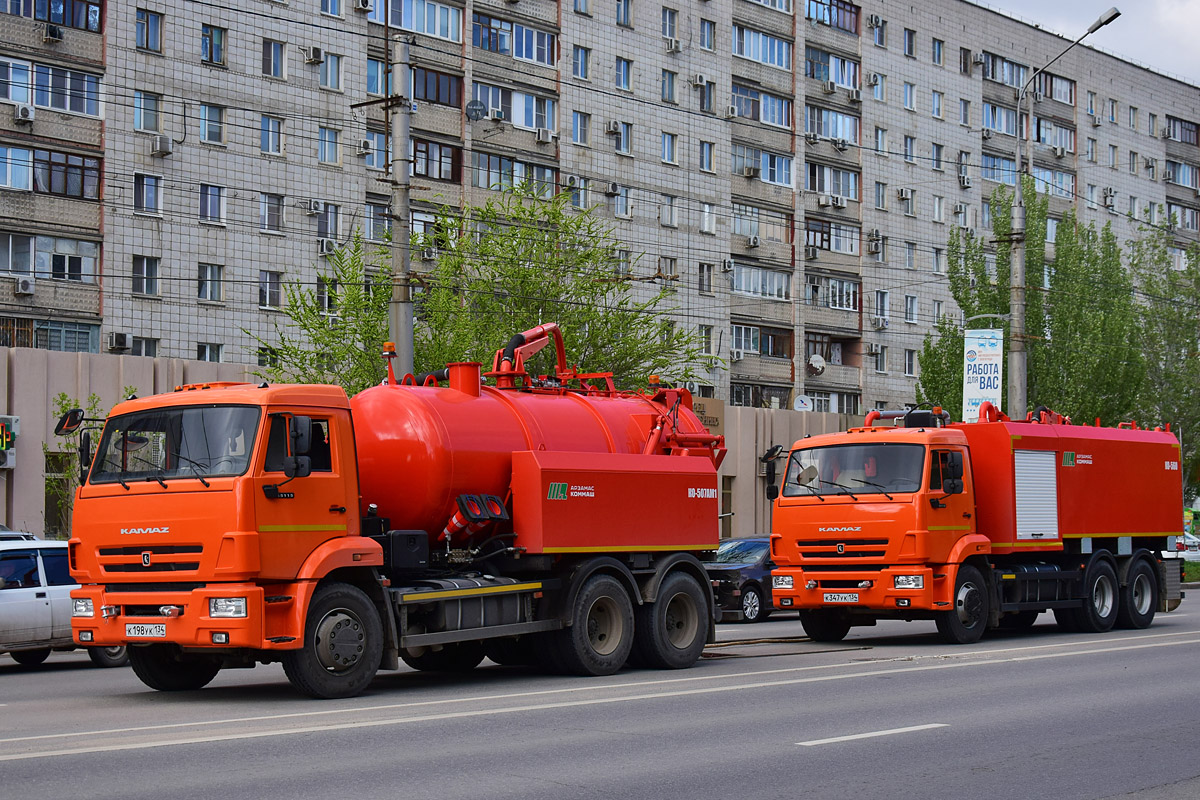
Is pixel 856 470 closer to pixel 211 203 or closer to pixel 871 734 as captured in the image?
pixel 871 734

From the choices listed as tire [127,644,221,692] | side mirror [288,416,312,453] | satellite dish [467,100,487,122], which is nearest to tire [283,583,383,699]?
side mirror [288,416,312,453]

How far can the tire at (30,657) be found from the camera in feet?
60.5

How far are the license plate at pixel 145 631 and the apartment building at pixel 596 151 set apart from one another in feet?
39.7

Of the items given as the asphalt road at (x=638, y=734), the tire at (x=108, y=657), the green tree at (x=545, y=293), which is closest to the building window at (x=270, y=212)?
the green tree at (x=545, y=293)

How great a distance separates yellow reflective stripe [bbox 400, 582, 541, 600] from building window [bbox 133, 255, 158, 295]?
2760cm

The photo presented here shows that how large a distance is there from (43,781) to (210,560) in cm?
417

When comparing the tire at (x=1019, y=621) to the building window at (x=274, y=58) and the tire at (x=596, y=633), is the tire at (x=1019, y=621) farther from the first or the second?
the building window at (x=274, y=58)

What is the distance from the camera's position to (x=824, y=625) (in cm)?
2131

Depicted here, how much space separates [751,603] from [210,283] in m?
21.5

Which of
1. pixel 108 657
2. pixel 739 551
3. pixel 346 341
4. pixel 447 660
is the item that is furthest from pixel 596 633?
pixel 346 341

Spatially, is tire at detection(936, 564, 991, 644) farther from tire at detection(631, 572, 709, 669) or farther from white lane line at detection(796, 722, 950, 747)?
white lane line at detection(796, 722, 950, 747)

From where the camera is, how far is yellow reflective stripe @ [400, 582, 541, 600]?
1428 cm

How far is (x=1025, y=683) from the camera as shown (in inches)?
590

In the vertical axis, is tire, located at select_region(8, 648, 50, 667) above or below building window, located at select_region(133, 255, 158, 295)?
below
